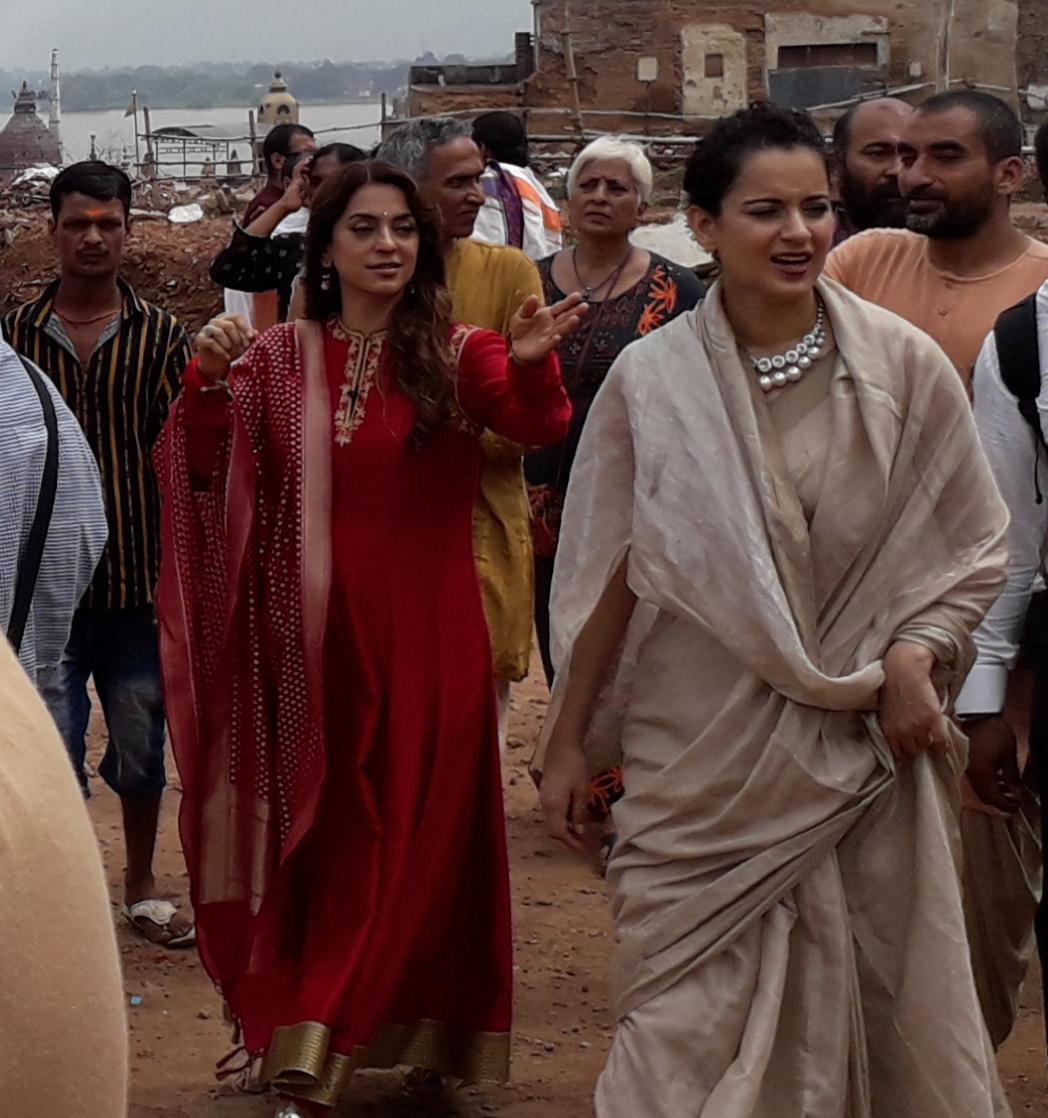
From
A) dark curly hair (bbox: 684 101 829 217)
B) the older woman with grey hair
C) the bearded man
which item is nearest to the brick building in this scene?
the older woman with grey hair

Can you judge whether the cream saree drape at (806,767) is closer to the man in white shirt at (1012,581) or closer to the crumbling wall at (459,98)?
the man in white shirt at (1012,581)

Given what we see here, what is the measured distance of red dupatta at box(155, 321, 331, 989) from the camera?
488cm

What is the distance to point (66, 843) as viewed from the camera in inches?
62.9

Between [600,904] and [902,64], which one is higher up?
[902,64]

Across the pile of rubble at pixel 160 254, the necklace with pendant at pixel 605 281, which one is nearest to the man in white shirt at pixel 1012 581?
the necklace with pendant at pixel 605 281

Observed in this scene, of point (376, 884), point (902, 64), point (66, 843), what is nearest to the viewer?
point (66, 843)

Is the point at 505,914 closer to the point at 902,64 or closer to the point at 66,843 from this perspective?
the point at 66,843

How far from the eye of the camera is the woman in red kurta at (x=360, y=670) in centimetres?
482

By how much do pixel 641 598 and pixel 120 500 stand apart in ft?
7.91

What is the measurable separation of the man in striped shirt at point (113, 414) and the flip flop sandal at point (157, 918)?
38 centimetres

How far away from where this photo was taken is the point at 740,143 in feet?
13.2

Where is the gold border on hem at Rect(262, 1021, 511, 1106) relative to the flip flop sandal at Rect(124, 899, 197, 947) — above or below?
above

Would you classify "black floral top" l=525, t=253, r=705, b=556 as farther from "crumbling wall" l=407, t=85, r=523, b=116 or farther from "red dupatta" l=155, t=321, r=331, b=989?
"crumbling wall" l=407, t=85, r=523, b=116

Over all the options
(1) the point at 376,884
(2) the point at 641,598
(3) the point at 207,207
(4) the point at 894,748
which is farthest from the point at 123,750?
(3) the point at 207,207
